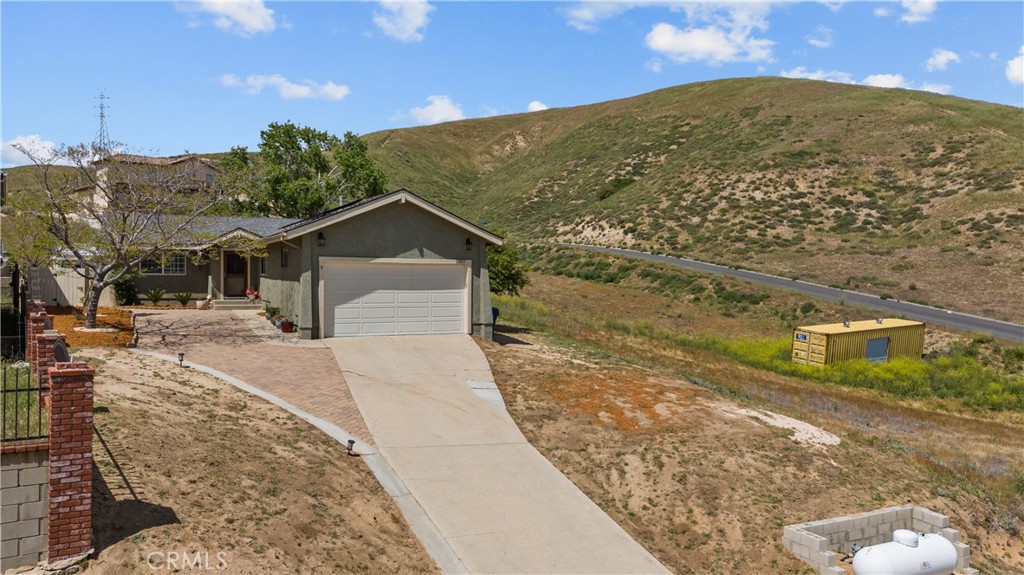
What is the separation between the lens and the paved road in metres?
34.5

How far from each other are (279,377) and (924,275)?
44327 mm

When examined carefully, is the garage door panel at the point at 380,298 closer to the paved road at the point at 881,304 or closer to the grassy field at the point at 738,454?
the grassy field at the point at 738,454

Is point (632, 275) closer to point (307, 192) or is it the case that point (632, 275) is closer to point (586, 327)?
point (586, 327)

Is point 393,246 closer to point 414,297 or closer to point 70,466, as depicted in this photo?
point 414,297

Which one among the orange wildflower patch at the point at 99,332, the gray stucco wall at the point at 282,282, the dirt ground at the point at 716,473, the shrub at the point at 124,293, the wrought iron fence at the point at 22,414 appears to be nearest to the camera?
the wrought iron fence at the point at 22,414

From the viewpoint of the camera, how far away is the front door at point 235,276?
3108 cm

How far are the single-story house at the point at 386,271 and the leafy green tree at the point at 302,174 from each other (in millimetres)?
25412

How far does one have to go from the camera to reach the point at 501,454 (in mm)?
14445

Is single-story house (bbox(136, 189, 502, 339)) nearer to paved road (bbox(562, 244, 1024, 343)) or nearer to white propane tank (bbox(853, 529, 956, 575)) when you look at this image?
white propane tank (bbox(853, 529, 956, 575))

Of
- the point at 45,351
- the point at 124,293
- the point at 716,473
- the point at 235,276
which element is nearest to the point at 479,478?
the point at 716,473

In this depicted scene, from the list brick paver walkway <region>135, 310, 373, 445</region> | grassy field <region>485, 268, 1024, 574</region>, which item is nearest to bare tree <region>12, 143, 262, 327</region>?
brick paver walkway <region>135, 310, 373, 445</region>

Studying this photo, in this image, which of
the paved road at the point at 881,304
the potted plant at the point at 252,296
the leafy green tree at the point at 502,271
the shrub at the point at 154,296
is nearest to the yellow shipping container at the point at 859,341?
the paved road at the point at 881,304

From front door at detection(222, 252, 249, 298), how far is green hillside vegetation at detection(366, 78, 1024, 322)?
35669 mm

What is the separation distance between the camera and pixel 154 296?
95.6ft
